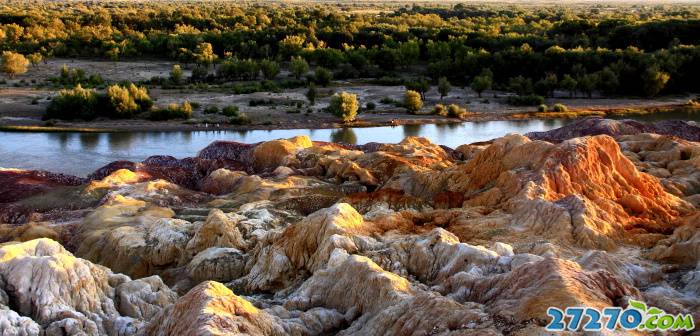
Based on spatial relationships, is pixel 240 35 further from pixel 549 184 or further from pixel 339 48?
pixel 549 184

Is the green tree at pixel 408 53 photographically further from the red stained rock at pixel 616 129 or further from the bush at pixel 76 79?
the red stained rock at pixel 616 129

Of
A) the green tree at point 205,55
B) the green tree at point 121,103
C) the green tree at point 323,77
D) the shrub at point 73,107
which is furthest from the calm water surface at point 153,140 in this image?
the green tree at point 205,55

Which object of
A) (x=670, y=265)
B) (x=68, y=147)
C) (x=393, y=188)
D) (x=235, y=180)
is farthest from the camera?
(x=68, y=147)

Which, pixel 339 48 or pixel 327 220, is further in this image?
pixel 339 48

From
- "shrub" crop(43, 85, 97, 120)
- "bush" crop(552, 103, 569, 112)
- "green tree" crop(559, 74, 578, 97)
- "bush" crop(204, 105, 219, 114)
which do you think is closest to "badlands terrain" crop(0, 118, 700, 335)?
"shrub" crop(43, 85, 97, 120)

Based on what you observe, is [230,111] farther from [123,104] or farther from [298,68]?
[298,68]

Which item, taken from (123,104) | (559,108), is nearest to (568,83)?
(559,108)

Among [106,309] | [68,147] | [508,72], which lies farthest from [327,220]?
[508,72]
